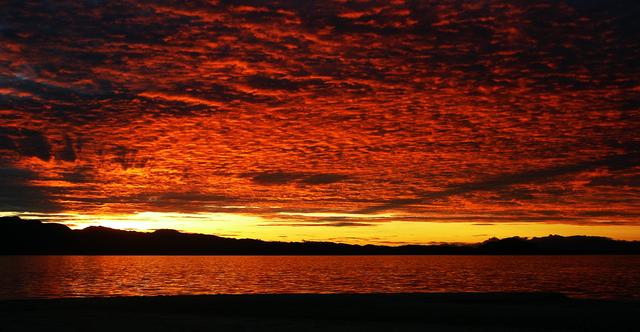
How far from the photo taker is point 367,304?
3391cm

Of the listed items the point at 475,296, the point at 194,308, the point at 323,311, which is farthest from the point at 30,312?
the point at 475,296

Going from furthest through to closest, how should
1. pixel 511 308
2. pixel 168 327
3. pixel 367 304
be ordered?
pixel 367 304
pixel 511 308
pixel 168 327

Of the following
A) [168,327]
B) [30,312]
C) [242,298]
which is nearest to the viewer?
[168,327]

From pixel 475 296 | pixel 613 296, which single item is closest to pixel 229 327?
pixel 475 296

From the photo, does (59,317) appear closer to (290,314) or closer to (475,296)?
(290,314)

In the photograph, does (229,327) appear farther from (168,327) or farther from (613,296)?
(613,296)

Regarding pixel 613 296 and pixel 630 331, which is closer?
pixel 630 331

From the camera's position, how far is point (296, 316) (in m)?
29.8

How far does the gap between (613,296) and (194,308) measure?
4629 centimetres

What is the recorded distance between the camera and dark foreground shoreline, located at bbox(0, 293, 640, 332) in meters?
25.3

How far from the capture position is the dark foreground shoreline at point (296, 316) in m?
25.3

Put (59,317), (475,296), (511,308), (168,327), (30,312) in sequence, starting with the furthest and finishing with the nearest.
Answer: (475,296)
(511,308)
(30,312)
(59,317)
(168,327)

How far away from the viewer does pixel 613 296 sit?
61.6 meters

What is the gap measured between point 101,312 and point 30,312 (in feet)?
10.9
